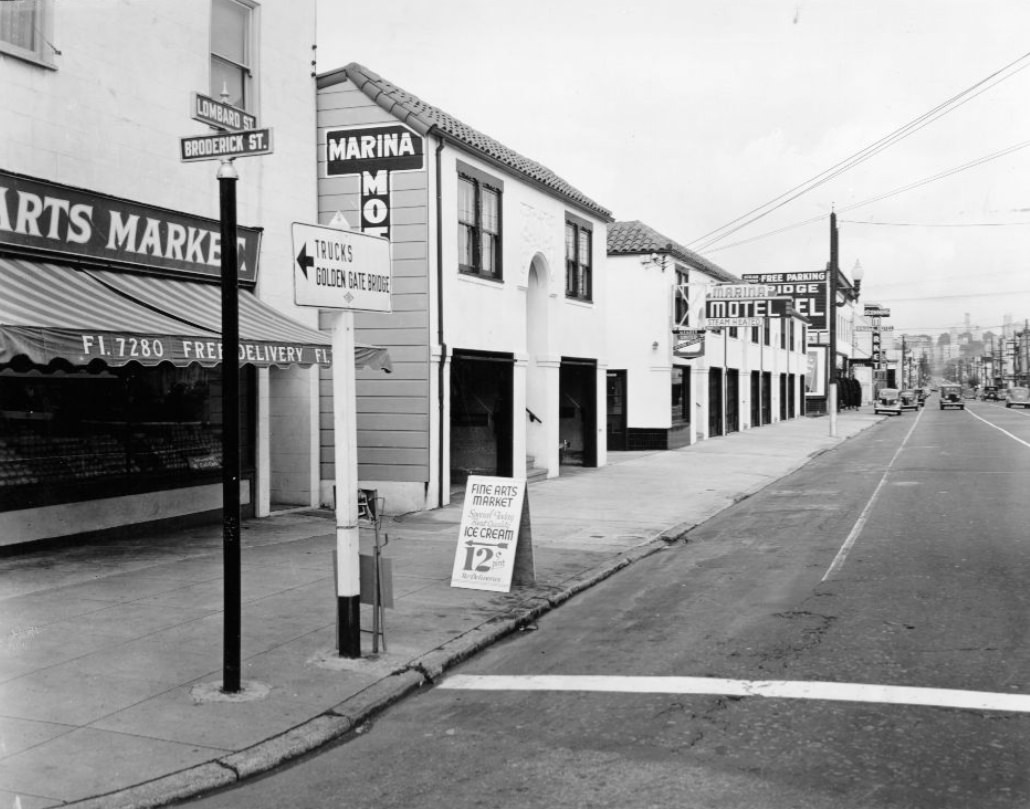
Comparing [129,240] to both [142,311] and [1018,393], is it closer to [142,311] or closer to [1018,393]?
[142,311]

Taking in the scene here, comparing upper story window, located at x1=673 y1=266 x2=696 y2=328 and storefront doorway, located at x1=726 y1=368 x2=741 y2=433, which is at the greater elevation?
upper story window, located at x1=673 y1=266 x2=696 y2=328

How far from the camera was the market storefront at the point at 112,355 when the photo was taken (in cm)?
926

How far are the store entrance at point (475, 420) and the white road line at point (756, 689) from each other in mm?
12104

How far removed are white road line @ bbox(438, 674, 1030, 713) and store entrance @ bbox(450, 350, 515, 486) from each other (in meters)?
12.1

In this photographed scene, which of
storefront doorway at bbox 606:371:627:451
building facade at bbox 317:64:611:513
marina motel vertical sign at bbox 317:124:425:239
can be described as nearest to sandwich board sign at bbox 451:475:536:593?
marina motel vertical sign at bbox 317:124:425:239

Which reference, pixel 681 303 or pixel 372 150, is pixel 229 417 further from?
pixel 681 303

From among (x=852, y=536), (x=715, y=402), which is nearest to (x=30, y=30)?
(x=852, y=536)

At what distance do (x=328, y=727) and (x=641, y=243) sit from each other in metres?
24.8

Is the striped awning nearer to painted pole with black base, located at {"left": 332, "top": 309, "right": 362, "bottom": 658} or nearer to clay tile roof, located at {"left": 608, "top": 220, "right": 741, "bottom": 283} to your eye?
painted pole with black base, located at {"left": 332, "top": 309, "right": 362, "bottom": 658}

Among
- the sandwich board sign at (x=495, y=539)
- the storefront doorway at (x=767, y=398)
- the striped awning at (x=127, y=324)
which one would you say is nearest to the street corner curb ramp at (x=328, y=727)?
the sandwich board sign at (x=495, y=539)

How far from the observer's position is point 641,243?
29.1 metres

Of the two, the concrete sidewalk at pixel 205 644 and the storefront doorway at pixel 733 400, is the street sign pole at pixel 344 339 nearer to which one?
the concrete sidewalk at pixel 205 644

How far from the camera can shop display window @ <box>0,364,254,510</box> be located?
10.5 m

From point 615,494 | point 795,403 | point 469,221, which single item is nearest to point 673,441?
point 615,494
